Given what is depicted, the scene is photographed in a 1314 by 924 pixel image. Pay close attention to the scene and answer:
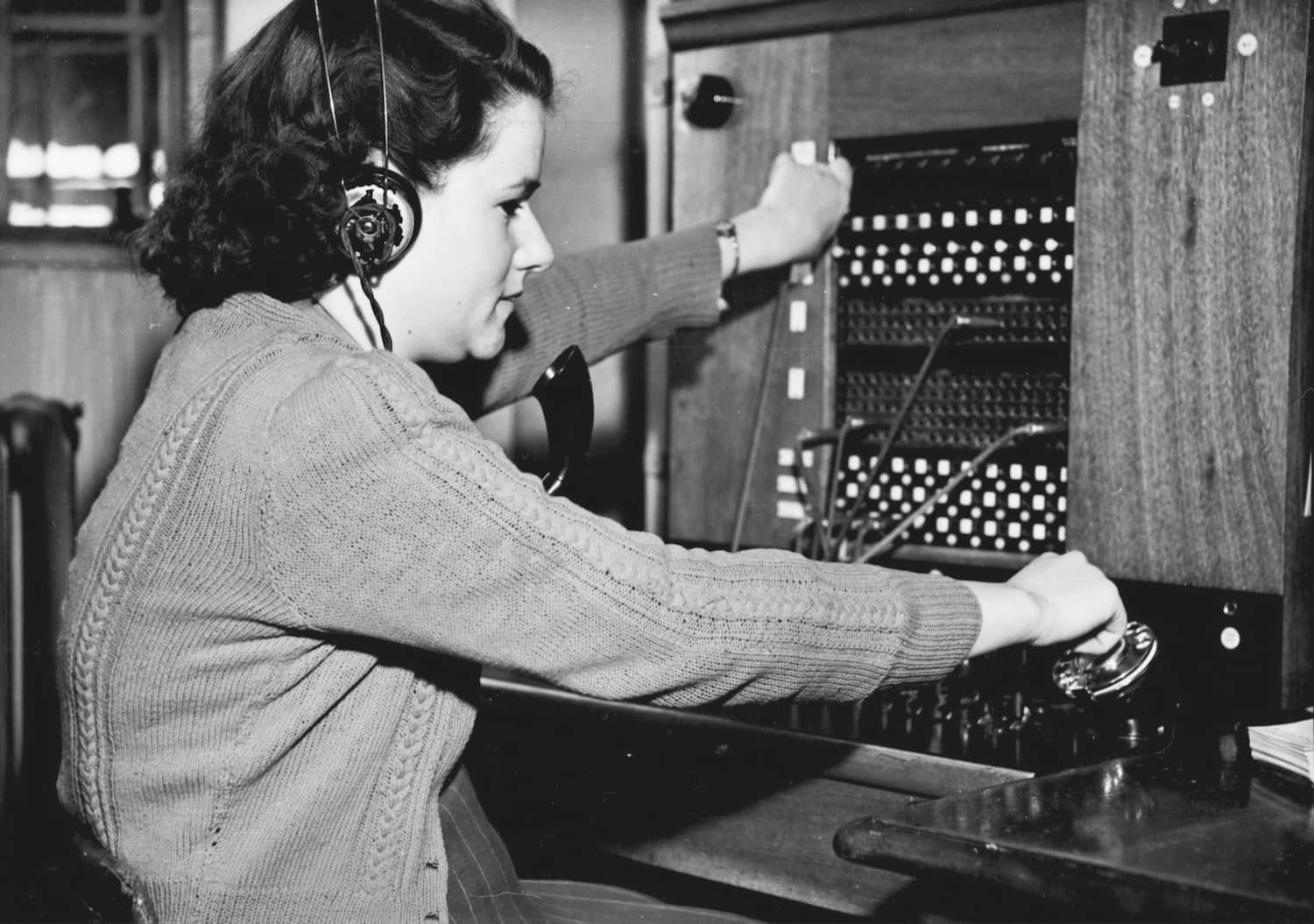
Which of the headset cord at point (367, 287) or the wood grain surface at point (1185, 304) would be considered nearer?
the headset cord at point (367, 287)

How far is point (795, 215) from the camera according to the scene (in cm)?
179

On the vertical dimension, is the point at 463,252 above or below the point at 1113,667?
above

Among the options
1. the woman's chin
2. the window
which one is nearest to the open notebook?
the woman's chin

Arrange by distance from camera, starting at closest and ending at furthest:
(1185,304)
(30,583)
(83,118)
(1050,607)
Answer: (1050,607) < (1185,304) < (30,583) < (83,118)

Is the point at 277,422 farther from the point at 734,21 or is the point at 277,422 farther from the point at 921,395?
the point at 734,21

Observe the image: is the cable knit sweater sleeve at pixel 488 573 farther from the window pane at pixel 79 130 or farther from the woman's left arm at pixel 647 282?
the window pane at pixel 79 130

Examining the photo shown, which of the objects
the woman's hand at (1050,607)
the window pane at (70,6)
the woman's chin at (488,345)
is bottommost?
the woman's hand at (1050,607)

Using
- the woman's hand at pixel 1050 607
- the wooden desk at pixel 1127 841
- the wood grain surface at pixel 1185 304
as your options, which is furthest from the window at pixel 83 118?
the wooden desk at pixel 1127 841

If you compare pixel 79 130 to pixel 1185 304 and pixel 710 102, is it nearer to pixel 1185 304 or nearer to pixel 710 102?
pixel 710 102

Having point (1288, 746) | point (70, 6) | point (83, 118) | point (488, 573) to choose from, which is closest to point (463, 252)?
point (488, 573)

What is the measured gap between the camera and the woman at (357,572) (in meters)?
0.98

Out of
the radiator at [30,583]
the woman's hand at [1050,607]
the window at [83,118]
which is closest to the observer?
the woman's hand at [1050,607]

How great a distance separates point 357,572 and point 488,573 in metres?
0.09

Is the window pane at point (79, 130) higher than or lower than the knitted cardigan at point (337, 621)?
higher
